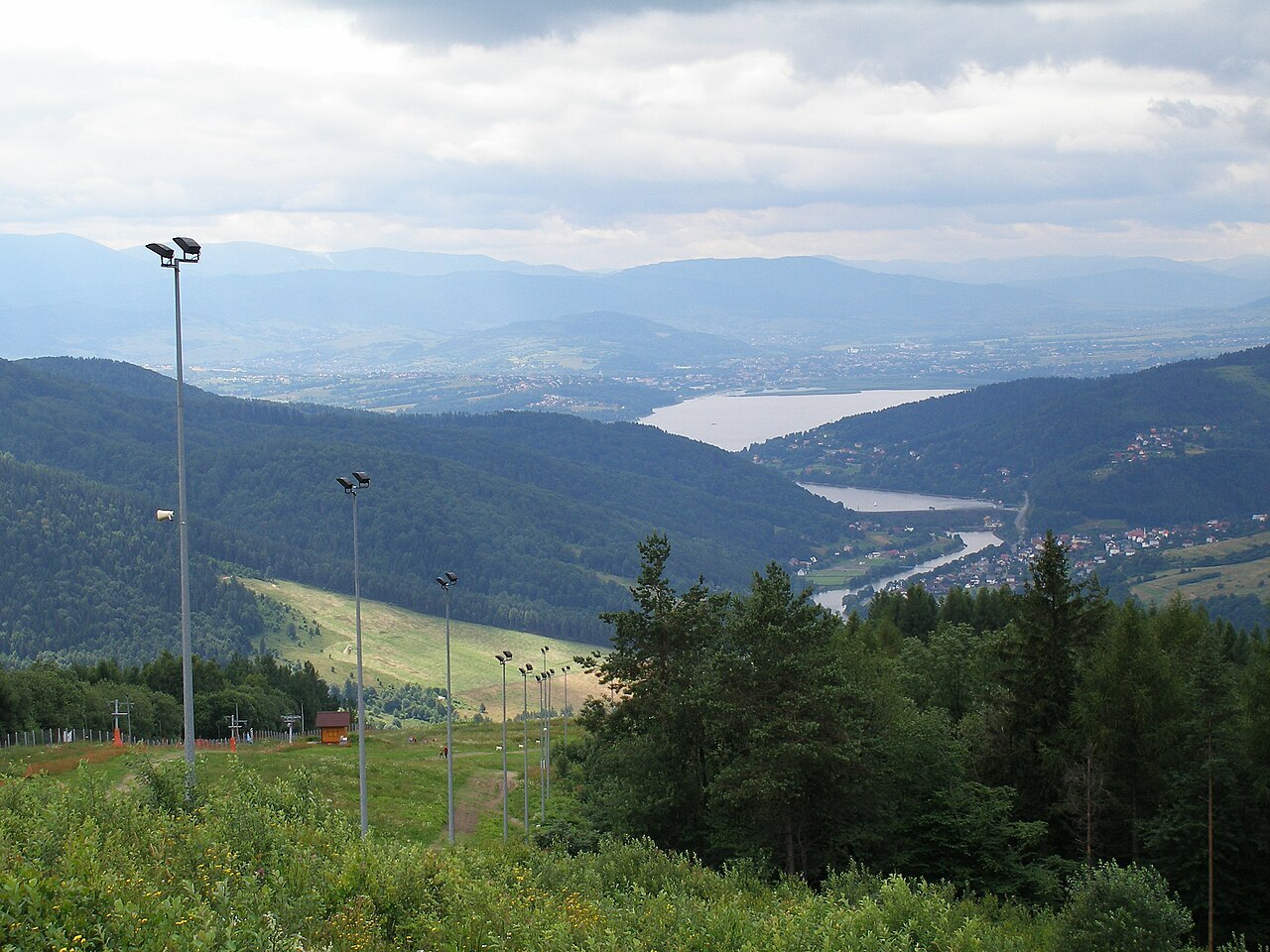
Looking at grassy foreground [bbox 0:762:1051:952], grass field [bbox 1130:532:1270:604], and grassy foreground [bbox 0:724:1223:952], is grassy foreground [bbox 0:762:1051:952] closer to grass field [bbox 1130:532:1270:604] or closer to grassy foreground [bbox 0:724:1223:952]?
grassy foreground [bbox 0:724:1223:952]

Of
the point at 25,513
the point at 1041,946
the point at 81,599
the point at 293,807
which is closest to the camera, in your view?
the point at 293,807

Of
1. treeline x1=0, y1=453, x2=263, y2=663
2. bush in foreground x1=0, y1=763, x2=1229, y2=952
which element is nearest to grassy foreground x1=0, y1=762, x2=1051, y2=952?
bush in foreground x1=0, y1=763, x2=1229, y2=952

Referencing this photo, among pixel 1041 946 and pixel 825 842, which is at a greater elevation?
pixel 1041 946

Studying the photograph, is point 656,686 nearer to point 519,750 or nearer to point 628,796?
point 628,796

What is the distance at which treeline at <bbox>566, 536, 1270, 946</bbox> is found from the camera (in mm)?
36781

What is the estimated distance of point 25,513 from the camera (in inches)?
7461

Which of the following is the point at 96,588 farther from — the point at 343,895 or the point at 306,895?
the point at 306,895

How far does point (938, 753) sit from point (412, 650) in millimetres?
144968

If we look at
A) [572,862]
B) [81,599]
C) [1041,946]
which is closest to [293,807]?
[572,862]

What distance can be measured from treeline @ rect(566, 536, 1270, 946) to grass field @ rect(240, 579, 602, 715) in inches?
3627

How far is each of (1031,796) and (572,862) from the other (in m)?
23.0

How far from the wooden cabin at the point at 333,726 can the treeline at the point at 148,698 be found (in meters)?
7.03

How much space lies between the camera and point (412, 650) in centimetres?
17750

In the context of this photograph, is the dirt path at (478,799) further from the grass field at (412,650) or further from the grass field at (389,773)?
the grass field at (412,650)
